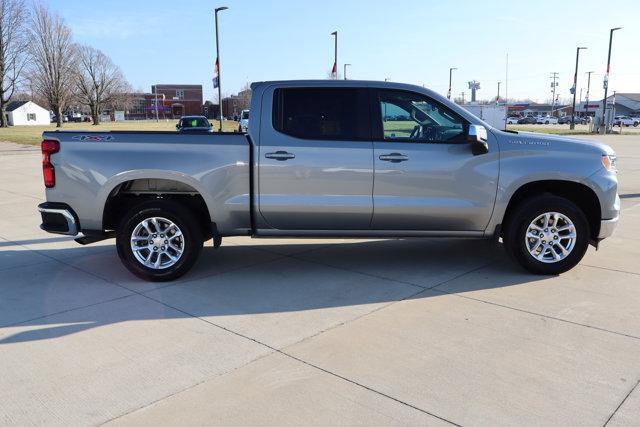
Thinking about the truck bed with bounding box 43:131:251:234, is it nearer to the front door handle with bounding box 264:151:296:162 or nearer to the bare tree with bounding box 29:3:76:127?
the front door handle with bounding box 264:151:296:162

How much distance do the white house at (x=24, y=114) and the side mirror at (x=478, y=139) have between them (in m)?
106

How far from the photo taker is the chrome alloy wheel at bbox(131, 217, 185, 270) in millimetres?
5453

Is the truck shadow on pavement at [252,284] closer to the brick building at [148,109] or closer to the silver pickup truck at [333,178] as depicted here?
the silver pickup truck at [333,178]

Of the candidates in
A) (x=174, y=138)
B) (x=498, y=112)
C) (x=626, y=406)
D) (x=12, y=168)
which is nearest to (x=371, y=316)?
(x=626, y=406)

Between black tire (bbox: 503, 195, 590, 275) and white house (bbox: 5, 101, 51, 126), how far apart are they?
10658cm

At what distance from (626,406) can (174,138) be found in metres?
4.23

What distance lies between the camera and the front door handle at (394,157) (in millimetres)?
5383

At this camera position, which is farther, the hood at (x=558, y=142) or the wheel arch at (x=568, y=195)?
the wheel arch at (x=568, y=195)

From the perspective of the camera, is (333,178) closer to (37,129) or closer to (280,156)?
(280,156)

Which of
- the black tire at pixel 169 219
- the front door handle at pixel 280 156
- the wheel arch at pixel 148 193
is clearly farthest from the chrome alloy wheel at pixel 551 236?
the black tire at pixel 169 219

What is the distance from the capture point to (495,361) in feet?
12.2

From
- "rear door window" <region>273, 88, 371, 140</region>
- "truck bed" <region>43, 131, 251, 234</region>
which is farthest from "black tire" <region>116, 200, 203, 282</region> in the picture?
"rear door window" <region>273, 88, 371, 140</region>

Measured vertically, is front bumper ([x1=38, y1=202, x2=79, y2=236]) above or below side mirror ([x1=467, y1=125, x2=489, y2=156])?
below

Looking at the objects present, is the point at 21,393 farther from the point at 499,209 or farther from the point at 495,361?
the point at 499,209
